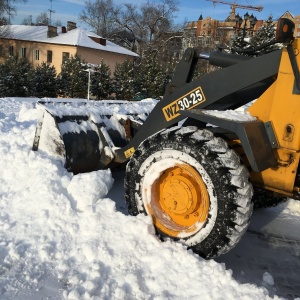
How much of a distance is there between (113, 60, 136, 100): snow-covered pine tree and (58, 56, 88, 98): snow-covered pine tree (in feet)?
6.70

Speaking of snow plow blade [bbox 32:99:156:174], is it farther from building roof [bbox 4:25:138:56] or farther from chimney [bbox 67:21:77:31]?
chimney [bbox 67:21:77:31]

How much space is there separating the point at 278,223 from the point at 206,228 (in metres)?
1.63

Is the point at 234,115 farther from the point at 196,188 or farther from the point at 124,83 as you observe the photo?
the point at 124,83

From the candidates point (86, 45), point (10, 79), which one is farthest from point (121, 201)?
point (86, 45)

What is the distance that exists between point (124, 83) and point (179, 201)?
20896 millimetres

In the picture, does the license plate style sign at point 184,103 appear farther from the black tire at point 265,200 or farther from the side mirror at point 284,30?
the black tire at point 265,200

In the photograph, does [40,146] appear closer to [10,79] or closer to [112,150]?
[112,150]

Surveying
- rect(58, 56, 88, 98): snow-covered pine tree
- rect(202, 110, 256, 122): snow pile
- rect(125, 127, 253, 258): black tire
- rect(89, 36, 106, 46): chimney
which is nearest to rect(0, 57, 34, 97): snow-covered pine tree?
rect(58, 56, 88, 98): snow-covered pine tree

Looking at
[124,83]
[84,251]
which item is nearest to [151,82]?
[124,83]

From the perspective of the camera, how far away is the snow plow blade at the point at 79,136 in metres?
4.19

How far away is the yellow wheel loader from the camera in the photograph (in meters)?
2.77

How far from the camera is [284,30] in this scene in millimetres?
2646

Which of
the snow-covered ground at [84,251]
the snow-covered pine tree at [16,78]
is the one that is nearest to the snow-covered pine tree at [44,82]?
the snow-covered pine tree at [16,78]

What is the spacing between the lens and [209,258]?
114 inches
